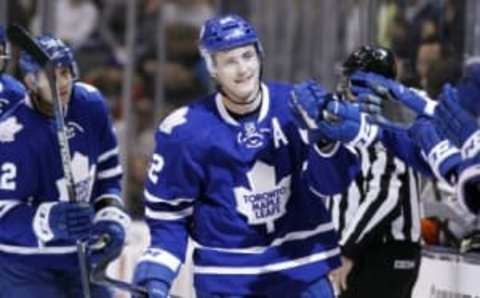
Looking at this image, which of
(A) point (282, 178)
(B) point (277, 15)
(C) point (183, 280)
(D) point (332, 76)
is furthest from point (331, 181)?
(B) point (277, 15)

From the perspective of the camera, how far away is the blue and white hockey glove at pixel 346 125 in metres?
4.70

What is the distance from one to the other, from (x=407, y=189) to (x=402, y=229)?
122mm

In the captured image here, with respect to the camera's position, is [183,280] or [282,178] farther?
[183,280]

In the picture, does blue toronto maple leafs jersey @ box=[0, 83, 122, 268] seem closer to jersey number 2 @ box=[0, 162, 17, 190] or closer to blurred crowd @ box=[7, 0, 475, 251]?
jersey number 2 @ box=[0, 162, 17, 190]

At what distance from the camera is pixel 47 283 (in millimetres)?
5477

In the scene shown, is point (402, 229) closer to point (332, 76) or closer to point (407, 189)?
point (407, 189)

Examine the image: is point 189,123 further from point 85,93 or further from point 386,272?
point 386,272

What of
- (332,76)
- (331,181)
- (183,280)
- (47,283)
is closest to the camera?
(331,181)

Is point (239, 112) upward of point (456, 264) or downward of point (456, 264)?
upward

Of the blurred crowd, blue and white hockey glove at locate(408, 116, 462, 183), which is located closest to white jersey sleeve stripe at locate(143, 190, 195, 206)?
blue and white hockey glove at locate(408, 116, 462, 183)

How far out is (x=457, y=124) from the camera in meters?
4.36

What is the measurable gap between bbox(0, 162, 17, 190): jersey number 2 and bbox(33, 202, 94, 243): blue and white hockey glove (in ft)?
0.34

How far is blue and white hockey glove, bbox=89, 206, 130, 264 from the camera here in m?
5.52

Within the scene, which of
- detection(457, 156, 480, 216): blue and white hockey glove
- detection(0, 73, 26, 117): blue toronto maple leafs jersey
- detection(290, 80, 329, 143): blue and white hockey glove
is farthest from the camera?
detection(0, 73, 26, 117): blue toronto maple leafs jersey
